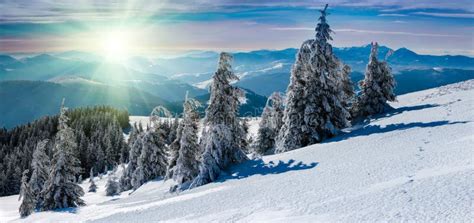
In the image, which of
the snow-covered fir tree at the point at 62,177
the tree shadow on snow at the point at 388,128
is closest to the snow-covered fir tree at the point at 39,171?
the snow-covered fir tree at the point at 62,177

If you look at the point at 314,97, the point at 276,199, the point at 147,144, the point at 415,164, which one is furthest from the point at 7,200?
the point at 415,164

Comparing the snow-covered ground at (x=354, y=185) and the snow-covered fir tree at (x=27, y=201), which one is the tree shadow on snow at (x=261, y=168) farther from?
the snow-covered fir tree at (x=27, y=201)

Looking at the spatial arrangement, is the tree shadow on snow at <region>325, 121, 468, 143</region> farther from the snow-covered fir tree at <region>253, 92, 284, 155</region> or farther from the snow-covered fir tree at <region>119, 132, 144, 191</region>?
the snow-covered fir tree at <region>119, 132, 144, 191</region>

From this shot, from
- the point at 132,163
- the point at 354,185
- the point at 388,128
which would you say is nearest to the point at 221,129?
the point at 388,128

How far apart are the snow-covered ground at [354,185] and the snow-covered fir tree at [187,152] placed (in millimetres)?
4981

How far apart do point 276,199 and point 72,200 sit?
2755 centimetres

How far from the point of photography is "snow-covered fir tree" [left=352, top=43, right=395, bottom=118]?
40844 mm

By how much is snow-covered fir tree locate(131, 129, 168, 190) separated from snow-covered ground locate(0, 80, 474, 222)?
1591cm

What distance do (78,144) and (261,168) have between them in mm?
104576

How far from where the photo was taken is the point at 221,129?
96.8 feet

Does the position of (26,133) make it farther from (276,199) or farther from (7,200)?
(276,199)

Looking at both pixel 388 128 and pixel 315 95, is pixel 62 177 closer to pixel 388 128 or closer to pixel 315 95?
pixel 315 95

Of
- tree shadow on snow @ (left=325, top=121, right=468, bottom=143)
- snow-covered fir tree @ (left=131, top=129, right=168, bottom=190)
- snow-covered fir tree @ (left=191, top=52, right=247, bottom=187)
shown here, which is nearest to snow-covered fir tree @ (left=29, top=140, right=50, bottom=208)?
snow-covered fir tree @ (left=131, top=129, right=168, bottom=190)

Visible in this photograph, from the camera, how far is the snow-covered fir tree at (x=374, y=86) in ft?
134
